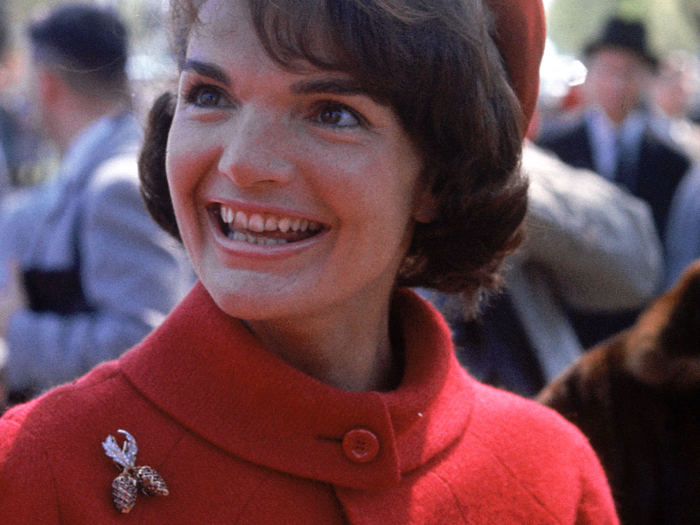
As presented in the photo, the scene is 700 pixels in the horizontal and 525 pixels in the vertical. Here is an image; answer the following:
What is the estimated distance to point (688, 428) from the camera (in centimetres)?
246

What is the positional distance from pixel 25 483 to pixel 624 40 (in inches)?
178

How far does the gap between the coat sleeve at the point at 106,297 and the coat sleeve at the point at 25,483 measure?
4.99ft

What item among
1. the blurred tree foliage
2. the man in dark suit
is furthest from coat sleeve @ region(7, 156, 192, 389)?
the man in dark suit

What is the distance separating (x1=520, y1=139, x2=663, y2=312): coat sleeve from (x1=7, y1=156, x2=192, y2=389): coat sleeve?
117cm

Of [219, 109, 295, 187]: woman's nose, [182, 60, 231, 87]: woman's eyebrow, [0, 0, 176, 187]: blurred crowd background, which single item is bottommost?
[0, 0, 176, 187]: blurred crowd background

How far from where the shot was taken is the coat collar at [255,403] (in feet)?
5.07

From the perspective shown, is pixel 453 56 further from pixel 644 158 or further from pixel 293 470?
pixel 644 158

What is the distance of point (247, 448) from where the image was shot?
1533 mm

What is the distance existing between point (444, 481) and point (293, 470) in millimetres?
310

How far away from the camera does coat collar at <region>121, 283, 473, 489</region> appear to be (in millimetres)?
1546

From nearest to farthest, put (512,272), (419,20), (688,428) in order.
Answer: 1. (419,20)
2. (688,428)
3. (512,272)

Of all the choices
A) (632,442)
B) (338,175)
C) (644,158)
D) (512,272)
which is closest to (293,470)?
(338,175)

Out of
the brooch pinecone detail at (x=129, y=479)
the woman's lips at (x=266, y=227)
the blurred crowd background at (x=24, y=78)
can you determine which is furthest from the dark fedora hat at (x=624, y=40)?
the brooch pinecone detail at (x=129, y=479)

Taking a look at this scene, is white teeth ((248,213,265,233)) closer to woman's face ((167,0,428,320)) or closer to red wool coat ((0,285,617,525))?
woman's face ((167,0,428,320))
